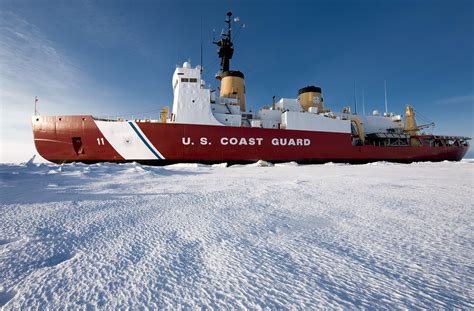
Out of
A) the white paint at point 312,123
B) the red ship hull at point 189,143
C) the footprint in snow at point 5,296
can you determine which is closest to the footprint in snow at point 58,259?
the footprint in snow at point 5,296

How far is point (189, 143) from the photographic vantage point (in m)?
9.84

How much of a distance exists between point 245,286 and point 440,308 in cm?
59

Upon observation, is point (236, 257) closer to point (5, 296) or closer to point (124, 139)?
point (5, 296)

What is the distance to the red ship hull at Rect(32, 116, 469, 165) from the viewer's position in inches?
365

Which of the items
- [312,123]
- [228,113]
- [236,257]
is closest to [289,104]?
[312,123]

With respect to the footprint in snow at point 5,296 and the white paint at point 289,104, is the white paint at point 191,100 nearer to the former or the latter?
the white paint at point 289,104

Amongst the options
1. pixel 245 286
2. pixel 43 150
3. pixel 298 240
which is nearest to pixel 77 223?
pixel 245 286

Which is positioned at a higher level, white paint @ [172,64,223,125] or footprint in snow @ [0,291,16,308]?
white paint @ [172,64,223,125]

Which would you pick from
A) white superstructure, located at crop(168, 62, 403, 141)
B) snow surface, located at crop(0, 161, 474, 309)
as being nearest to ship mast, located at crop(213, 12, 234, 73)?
white superstructure, located at crop(168, 62, 403, 141)

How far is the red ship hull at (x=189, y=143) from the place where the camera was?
30.4ft

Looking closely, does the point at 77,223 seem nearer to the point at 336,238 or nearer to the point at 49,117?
the point at 336,238

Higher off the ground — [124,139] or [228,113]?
[228,113]

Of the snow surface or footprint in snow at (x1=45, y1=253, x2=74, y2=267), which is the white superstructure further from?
footprint in snow at (x1=45, y1=253, x2=74, y2=267)

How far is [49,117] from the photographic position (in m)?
9.35
